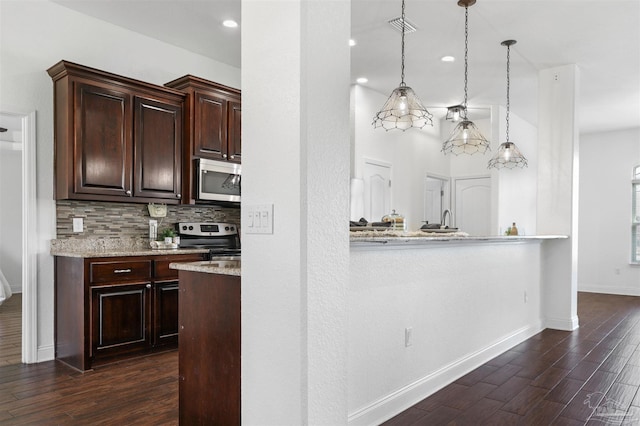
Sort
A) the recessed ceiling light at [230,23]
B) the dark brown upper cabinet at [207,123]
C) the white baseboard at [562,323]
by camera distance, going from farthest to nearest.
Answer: the white baseboard at [562,323], the dark brown upper cabinet at [207,123], the recessed ceiling light at [230,23]

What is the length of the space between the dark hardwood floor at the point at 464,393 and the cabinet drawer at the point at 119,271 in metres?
0.65

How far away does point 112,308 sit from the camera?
11.2 feet

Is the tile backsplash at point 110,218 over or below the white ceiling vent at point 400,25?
below

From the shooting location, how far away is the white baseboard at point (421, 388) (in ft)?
7.60

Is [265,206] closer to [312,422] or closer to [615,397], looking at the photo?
[312,422]

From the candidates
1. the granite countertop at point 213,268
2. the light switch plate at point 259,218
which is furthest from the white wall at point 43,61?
the light switch plate at point 259,218

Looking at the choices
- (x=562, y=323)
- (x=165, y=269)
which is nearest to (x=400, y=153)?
(x=562, y=323)

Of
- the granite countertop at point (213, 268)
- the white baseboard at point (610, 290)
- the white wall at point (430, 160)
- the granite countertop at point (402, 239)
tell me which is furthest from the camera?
the white baseboard at point (610, 290)

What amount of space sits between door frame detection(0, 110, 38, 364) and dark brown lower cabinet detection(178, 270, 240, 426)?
2009 millimetres

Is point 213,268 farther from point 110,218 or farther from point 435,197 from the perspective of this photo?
point 435,197

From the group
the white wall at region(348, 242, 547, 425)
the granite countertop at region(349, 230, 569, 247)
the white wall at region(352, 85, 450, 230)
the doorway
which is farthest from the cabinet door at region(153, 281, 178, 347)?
the doorway

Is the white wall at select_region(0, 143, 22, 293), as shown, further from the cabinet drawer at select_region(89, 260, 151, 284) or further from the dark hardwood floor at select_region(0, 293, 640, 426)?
the cabinet drawer at select_region(89, 260, 151, 284)

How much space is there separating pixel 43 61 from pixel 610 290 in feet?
29.2

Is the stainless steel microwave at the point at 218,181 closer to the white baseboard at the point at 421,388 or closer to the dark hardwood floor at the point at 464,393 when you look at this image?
the dark hardwood floor at the point at 464,393
